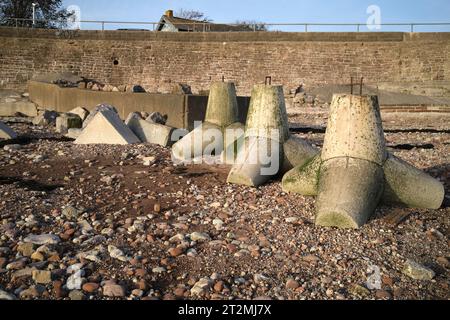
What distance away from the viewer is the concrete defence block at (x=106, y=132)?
791cm

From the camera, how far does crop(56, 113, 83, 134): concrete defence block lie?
9539 mm

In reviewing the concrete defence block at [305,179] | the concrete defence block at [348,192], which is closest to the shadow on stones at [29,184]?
the concrete defence block at [305,179]

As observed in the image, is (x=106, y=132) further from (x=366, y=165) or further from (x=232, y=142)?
(x=366, y=165)

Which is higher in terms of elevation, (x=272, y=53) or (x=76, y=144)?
(x=272, y=53)

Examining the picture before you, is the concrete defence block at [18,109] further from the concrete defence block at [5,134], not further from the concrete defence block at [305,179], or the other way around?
the concrete defence block at [305,179]

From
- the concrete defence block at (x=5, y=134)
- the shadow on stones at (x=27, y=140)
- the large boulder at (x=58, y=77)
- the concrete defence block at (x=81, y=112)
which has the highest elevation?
the large boulder at (x=58, y=77)

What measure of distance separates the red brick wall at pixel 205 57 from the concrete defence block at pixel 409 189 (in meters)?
16.6

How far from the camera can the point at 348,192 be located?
4.29 meters

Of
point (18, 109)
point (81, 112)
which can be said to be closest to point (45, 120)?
point (81, 112)

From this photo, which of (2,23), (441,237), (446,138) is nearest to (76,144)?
(441,237)

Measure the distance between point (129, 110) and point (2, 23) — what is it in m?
21.8

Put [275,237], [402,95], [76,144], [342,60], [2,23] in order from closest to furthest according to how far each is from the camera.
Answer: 1. [275,237]
2. [76,144]
3. [402,95]
4. [342,60]
5. [2,23]
